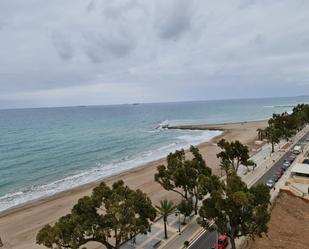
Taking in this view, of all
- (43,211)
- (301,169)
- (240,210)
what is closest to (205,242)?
(240,210)

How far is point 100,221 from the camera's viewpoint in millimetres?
21422

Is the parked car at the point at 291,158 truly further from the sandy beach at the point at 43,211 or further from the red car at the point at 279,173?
the sandy beach at the point at 43,211

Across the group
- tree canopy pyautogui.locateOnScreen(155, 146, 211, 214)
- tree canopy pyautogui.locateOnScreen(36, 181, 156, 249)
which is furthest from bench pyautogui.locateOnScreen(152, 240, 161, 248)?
tree canopy pyautogui.locateOnScreen(155, 146, 211, 214)

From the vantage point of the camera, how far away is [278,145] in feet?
241

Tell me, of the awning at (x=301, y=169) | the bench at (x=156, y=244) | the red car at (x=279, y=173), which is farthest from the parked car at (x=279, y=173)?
the bench at (x=156, y=244)

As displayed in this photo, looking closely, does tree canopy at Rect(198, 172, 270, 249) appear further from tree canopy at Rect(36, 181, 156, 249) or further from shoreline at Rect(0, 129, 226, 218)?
shoreline at Rect(0, 129, 226, 218)

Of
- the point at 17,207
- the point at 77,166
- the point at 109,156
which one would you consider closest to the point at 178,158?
the point at 17,207

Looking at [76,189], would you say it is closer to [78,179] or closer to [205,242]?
[78,179]

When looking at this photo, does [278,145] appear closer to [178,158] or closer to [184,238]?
[178,158]

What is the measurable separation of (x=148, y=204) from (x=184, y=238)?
883cm

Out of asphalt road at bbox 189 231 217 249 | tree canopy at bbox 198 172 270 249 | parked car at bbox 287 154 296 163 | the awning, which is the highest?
tree canopy at bbox 198 172 270 249

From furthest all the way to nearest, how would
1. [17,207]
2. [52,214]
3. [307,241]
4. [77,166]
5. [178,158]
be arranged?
1. [77,166]
2. [17,207]
3. [52,214]
4. [178,158]
5. [307,241]

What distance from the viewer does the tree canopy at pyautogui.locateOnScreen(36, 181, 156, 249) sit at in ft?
64.7

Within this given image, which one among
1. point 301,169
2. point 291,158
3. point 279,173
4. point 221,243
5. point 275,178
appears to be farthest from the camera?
point 291,158
